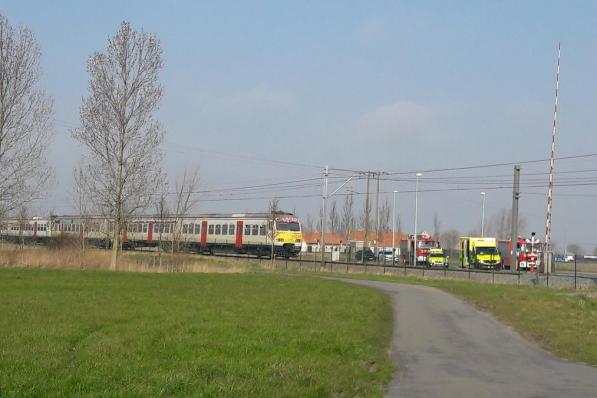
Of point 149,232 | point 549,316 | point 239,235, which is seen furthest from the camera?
point 149,232

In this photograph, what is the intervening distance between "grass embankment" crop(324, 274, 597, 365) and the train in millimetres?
28281

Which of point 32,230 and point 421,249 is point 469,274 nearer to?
point 421,249

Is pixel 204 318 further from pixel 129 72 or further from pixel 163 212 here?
pixel 163 212

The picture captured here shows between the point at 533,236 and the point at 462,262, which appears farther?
the point at 462,262

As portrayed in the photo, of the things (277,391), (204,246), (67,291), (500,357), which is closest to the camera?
(277,391)

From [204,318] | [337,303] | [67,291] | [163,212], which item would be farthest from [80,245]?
[204,318]

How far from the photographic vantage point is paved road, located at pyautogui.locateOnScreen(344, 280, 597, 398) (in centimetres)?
977

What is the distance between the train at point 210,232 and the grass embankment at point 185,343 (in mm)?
32487

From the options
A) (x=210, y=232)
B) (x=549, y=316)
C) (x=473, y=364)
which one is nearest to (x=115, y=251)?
(x=549, y=316)

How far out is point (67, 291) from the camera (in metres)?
21.2

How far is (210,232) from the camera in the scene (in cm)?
6444

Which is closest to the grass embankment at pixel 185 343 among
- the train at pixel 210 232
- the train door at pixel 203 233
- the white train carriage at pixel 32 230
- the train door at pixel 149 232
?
the train at pixel 210 232

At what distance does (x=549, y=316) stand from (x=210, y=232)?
1824 inches

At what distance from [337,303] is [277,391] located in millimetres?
13123
